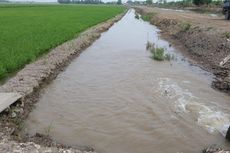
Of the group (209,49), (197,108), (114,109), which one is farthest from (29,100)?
(209,49)

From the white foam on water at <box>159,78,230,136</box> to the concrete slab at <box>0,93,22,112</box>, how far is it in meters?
4.82

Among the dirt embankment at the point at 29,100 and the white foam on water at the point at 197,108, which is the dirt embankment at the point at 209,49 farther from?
the dirt embankment at the point at 29,100

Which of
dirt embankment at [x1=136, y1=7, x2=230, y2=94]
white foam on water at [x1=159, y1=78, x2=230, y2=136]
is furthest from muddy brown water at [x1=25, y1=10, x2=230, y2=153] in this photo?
dirt embankment at [x1=136, y1=7, x2=230, y2=94]

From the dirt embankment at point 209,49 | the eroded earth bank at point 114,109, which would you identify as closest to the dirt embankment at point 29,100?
the eroded earth bank at point 114,109

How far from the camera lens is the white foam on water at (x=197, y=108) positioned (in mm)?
9617

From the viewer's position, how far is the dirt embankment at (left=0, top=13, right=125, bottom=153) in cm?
751

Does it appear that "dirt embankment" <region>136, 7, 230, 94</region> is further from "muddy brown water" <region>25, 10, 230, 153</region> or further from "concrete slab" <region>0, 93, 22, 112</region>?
"concrete slab" <region>0, 93, 22, 112</region>

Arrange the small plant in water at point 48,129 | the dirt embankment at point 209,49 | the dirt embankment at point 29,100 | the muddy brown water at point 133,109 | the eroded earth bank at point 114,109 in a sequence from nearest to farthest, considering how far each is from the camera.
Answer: the dirt embankment at point 29,100, the eroded earth bank at point 114,109, the muddy brown water at point 133,109, the small plant in water at point 48,129, the dirt embankment at point 209,49

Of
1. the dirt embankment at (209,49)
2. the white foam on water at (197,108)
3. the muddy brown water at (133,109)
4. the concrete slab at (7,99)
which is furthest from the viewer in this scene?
the dirt embankment at (209,49)

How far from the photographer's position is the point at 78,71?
15.9 meters

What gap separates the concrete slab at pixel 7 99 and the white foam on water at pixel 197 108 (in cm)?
482

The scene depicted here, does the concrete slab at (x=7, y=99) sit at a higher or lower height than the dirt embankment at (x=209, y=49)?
higher

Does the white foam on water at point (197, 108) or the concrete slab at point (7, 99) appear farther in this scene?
the white foam on water at point (197, 108)

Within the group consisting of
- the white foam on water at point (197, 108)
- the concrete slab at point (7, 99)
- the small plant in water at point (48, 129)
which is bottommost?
the white foam on water at point (197, 108)
